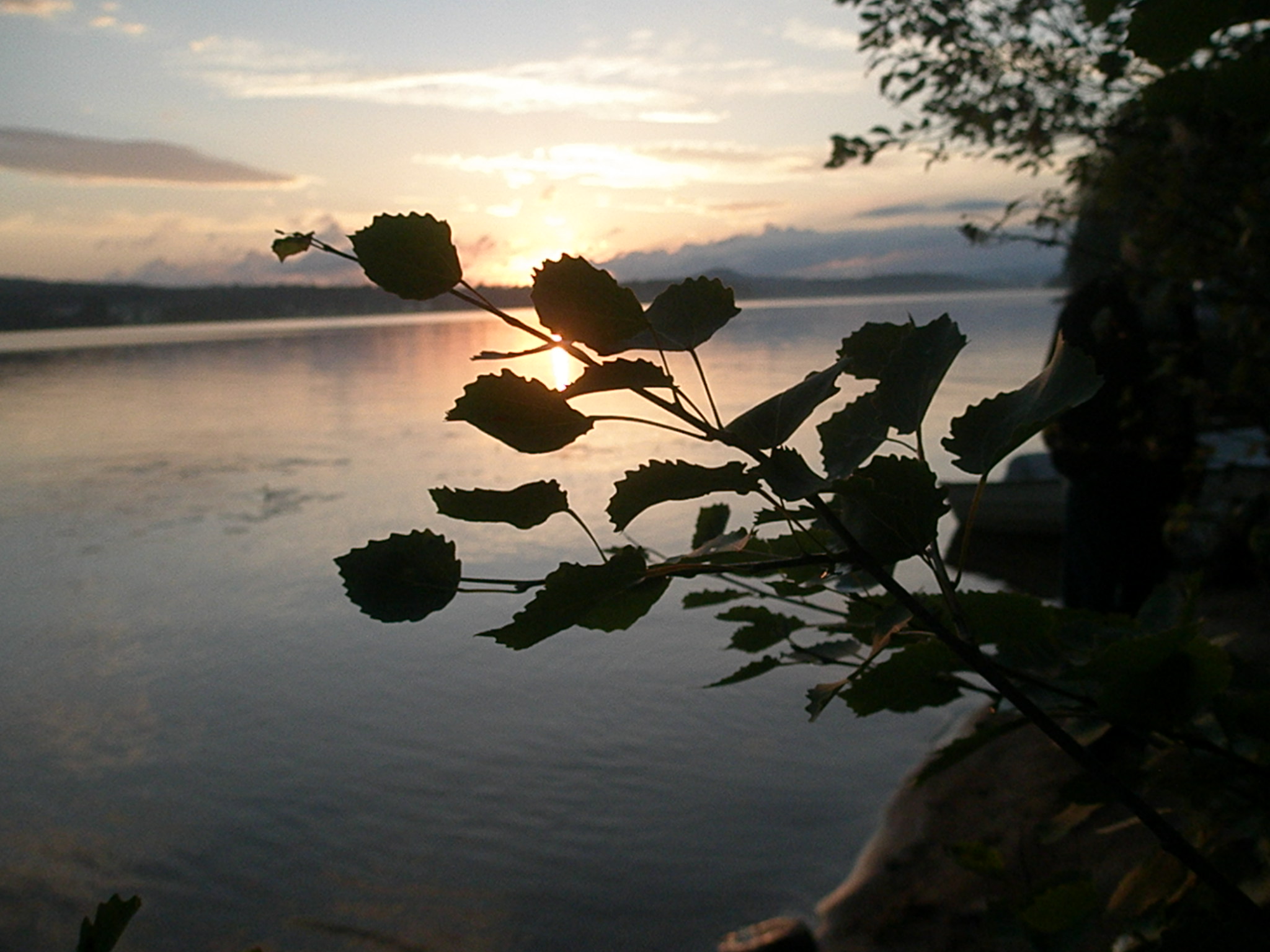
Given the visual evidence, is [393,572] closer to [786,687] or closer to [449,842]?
[449,842]

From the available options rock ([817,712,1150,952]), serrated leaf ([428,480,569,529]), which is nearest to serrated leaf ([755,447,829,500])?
serrated leaf ([428,480,569,529])

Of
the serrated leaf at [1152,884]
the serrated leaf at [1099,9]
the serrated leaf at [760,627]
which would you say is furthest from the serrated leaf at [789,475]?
the serrated leaf at [1152,884]

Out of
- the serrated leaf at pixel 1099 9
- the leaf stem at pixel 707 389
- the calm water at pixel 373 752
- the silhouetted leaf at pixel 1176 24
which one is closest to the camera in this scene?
the leaf stem at pixel 707 389

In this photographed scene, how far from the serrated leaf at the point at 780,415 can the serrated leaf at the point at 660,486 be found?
0.02 metres

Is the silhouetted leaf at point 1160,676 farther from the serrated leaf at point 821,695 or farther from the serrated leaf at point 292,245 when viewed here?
the serrated leaf at point 292,245

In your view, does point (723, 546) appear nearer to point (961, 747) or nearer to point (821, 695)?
point (821, 695)

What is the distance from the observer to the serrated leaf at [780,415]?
44cm

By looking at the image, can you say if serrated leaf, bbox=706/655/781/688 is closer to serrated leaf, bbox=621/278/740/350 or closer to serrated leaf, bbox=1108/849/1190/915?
serrated leaf, bbox=621/278/740/350

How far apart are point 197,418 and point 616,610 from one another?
792 inches

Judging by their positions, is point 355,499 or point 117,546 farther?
point 355,499

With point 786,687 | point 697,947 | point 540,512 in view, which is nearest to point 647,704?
point 786,687

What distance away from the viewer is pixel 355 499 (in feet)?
37.0

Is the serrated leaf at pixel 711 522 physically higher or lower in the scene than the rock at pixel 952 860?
higher

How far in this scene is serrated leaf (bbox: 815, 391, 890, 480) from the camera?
1.59 feet
